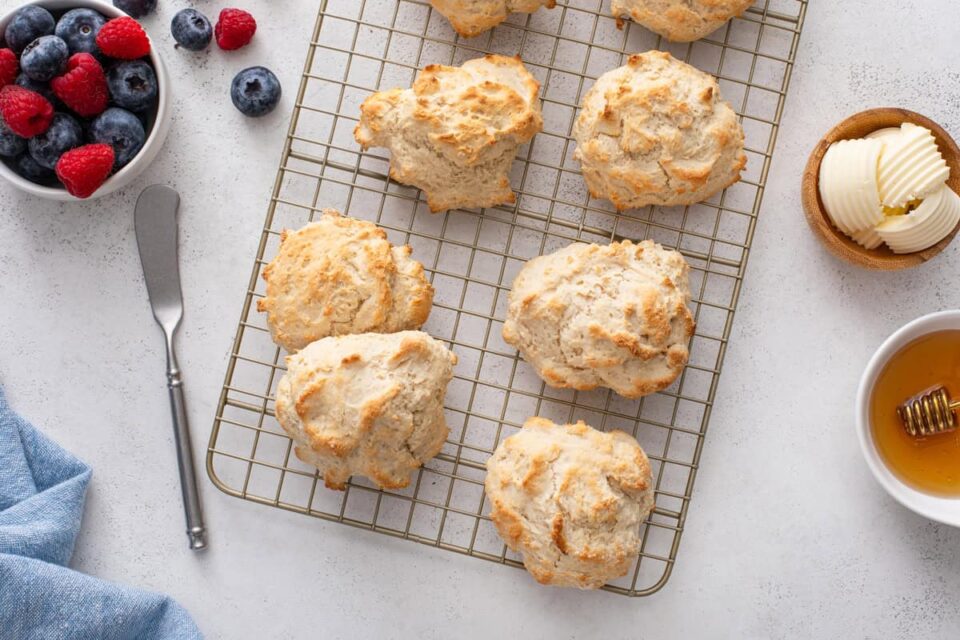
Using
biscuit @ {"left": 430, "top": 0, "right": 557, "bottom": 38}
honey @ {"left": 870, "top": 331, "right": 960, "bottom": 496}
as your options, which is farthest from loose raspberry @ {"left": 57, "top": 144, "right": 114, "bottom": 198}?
honey @ {"left": 870, "top": 331, "right": 960, "bottom": 496}

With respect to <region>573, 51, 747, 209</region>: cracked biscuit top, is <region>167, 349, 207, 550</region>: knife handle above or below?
below

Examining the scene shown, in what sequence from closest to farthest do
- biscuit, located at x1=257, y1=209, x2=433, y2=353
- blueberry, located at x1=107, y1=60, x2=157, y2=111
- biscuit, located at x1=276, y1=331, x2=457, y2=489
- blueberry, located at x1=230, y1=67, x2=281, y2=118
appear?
biscuit, located at x1=276, y1=331, x2=457, y2=489, biscuit, located at x1=257, y1=209, x2=433, y2=353, blueberry, located at x1=107, y1=60, x2=157, y2=111, blueberry, located at x1=230, y1=67, x2=281, y2=118

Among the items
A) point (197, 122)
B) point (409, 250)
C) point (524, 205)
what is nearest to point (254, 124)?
point (197, 122)

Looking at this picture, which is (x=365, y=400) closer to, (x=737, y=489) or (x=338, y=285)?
(x=338, y=285)

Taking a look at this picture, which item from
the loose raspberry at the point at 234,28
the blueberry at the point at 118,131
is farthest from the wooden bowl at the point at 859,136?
the blueberry at the point at 118,131

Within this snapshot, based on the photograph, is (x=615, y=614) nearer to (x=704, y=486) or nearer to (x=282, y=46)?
(x=704, y=486)

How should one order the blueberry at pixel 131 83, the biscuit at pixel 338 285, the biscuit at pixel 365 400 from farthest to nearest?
the blueberry at pixel 131 83 → the biscuit at pixel 338 285 → the biscuit at pixel 365 400

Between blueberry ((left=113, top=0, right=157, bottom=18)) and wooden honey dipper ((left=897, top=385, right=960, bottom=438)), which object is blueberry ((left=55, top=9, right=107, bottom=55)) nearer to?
blueberry ((left=113, top=0, right=157, bottom=18))

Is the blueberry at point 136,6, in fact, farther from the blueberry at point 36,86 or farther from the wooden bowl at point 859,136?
the wooden bowl at point 859,136
